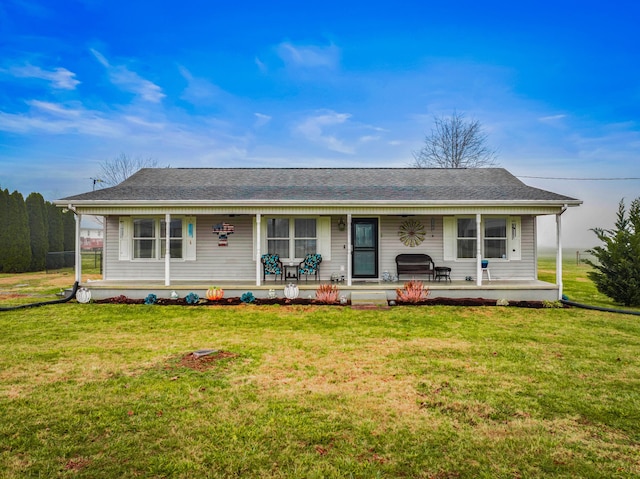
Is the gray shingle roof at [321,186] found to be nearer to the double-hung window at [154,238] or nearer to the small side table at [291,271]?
the double-hung window at [154,238]

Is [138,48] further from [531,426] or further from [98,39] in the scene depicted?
[531,426]

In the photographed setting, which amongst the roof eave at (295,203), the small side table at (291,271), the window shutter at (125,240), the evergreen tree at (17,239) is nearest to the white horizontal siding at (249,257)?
the window shutter at (125,240)

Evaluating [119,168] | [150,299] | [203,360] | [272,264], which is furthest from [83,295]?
[119,168]

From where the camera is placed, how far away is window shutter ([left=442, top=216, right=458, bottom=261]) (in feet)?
38.7

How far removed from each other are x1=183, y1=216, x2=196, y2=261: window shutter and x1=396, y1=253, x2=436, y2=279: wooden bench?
6482 mm

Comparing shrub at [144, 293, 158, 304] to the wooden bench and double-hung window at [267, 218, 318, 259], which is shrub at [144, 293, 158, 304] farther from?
the wooden bench

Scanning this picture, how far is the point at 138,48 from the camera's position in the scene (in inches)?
758

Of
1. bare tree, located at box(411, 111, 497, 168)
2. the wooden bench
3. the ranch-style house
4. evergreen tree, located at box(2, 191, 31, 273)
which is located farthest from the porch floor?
bare tree, located at box(411, 111, 497, 168)

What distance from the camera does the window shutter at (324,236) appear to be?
11.8 meters

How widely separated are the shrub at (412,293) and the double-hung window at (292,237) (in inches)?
121

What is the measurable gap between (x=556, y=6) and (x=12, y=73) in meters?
25.6

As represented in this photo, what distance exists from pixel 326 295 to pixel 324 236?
2.37m

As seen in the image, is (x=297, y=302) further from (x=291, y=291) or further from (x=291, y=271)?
(x=291, y=271)

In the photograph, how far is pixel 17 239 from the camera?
20.4 m
